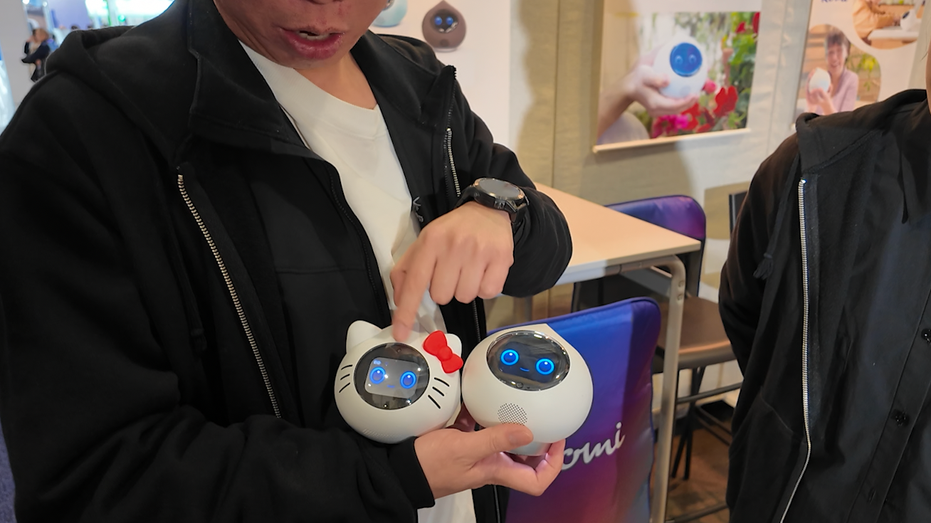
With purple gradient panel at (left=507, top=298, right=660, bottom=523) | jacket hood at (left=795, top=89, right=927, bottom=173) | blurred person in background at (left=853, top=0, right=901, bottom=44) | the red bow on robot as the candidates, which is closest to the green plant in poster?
blurred person in background at (left=853, top=0, right=901, bottom=44)

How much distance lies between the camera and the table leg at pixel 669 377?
141 centimetres

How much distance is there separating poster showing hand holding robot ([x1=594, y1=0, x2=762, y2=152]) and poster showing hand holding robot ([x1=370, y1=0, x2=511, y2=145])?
347mm

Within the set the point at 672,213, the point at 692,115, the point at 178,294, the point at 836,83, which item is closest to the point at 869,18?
the point at 836,83

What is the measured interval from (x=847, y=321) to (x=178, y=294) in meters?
0.82

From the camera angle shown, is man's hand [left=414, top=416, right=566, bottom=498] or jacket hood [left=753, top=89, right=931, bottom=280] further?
jacket hood [left=753, top=89, right=931, bottom=280]

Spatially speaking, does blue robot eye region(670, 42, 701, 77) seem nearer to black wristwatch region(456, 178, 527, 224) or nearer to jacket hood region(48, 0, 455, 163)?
black wristwatch region(456, 178, 527, 224)

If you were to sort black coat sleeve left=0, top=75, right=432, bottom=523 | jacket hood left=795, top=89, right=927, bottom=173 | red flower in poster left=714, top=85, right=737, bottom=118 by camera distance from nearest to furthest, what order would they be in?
black coat sleeve left=0, top=75, right=432, bottom=523
jacket hood left=795, top=89, right=927, bottom=173
red flower in poster left=714, top=85, right=737, bottom=118

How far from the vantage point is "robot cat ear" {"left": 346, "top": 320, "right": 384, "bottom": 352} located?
0.59 meters

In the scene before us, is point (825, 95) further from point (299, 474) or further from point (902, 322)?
point (299, 474)

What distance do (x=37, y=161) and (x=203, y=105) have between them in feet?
0.45

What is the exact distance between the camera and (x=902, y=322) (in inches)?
29.5

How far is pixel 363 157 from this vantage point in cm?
65

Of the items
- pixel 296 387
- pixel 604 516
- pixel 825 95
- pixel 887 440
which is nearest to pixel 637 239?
pixel 604 516

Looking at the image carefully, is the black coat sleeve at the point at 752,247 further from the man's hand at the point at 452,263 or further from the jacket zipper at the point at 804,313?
the man's hand at the point at 452,263
